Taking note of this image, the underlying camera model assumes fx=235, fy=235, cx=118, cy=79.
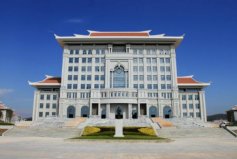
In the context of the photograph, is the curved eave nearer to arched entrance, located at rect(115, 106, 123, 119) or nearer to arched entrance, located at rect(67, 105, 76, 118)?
arched entrance, located at rect(67, 105, 76, 118)

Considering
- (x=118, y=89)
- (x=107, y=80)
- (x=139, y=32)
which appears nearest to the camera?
(x=118, y=89)

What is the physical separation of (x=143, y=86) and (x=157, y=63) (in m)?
7.54

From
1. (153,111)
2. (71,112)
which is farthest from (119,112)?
(71,112)

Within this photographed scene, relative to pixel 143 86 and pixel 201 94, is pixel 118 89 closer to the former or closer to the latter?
pixel 143 86

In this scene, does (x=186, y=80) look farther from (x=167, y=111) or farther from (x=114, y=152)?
(x=114, y=152)

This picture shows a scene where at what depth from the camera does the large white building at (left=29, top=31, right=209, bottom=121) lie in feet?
194

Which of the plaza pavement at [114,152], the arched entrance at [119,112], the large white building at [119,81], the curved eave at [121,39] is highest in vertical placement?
the curved eave at [121,39]

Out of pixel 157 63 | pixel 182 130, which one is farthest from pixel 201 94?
pixel 182 130

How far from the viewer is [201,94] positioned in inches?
2522

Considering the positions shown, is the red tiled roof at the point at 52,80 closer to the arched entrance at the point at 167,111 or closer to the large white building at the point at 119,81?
the large white building at the point at 119,81

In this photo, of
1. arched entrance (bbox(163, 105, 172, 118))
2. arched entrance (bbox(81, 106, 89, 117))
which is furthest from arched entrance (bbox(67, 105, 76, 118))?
arched entrance (bbox(163, 105, 172, 118))

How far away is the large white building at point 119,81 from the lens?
5928 cm

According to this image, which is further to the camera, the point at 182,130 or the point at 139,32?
the point at 139,32

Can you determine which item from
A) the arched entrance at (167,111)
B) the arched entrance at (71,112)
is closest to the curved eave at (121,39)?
the arched entrance at (167,111)
